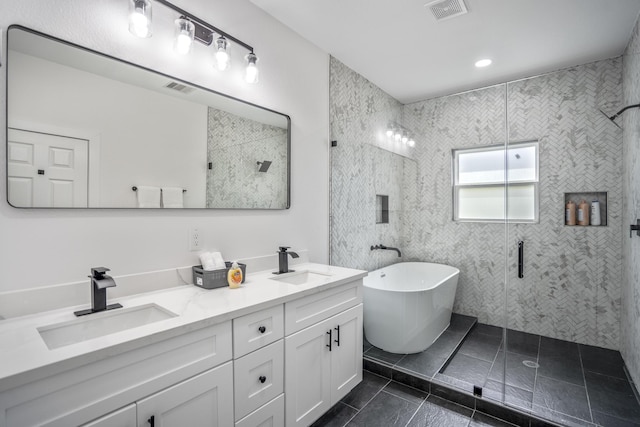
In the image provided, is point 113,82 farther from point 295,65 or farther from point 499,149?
point 499,149

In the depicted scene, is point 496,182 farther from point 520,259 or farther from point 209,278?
point 209,278

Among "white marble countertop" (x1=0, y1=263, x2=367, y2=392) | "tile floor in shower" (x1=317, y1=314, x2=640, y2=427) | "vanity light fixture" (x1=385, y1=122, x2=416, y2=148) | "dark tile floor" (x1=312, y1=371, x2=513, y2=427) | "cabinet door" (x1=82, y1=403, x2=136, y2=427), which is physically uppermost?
"vanity light fixture" (x1=385, y1=122, x2=416, y2=148)

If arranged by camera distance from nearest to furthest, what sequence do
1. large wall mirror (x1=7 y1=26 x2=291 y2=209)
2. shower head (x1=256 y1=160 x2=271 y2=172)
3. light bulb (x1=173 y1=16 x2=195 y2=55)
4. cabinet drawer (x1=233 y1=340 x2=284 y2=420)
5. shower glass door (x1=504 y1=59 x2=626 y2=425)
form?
1. large wall mirror (x1=7 y1=26 x2=291 y2=209)
2. cabinet drawer (x1=233 y1=340 x2=284 y2=420)
3. light bulb (x1=173 y1=16 x2=195 y2=55)
4. shower head (x1=256 y1=160 x2=271 y2=172)
5. shower glass door (x1=504 y1=59 x2=626 y2=425)

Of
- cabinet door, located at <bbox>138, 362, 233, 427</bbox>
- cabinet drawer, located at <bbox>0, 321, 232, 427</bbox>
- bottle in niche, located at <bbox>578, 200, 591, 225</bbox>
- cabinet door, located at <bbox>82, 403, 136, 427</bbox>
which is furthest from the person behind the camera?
bottle in niche, located at <bbox>578, 200, 591, 225</bbox>

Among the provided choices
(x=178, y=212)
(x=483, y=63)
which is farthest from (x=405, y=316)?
(x=483, y=63)

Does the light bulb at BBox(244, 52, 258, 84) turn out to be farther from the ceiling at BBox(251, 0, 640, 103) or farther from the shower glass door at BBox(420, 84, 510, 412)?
the shower glass door at BBox(420, 84, 510, 412)

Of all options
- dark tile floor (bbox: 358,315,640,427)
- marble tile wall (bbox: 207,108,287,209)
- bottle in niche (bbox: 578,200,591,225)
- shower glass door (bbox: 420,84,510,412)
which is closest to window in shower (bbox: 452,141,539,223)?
shower glass door (bbox: 420,84,510,412)

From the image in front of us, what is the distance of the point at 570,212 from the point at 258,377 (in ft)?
8.92

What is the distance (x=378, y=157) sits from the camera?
3160mm

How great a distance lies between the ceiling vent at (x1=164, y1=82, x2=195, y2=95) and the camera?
166cm

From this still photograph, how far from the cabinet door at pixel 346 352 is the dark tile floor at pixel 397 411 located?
104mm

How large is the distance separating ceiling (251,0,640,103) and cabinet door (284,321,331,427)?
6.90ft

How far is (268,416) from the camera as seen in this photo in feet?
4.80

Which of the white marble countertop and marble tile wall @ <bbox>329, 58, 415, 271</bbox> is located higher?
marble tile wall @ <bbox>329, 58, 415, 271</bbox>
